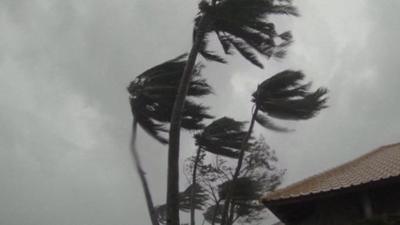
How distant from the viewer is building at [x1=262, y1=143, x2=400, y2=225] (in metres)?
7.62

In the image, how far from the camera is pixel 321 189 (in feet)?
26.4

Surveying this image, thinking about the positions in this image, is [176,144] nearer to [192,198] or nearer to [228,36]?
[228,36]

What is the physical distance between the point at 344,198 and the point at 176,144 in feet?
15.5

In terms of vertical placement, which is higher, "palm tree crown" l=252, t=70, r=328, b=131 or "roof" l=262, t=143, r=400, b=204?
"palm tree crown" l=252, t=70, r=328, b=131

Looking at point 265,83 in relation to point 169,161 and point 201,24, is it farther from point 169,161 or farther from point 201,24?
point 169,161

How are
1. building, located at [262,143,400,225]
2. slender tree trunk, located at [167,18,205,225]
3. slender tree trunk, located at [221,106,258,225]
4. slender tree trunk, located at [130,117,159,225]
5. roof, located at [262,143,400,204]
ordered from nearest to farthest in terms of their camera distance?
building, located at [262,143,400,225], roof, located at [262,143,400,204], slender tree trunk, located at [167,18,205,225], slender tree trunk, located at [130,117,159,225], slender tree trunk, located at [221,106,258,225]

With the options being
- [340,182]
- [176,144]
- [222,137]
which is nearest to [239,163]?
[222,137]

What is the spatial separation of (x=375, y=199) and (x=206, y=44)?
22.7 feet

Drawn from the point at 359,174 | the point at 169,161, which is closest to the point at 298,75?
the point at 169,161

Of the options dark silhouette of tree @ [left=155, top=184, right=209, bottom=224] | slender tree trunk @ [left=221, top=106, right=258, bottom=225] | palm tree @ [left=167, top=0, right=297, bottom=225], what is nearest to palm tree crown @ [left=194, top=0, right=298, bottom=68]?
palm tree @ [left=167, top=0, right=297, bottom=225]

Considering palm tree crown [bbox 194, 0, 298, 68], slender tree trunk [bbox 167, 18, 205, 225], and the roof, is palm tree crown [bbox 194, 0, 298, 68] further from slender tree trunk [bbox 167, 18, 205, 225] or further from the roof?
the roof

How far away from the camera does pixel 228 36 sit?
43.5ft

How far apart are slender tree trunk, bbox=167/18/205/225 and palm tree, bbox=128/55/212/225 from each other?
3.57 feet

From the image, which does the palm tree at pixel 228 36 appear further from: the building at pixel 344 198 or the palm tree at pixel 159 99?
the building at pixel 344 198
